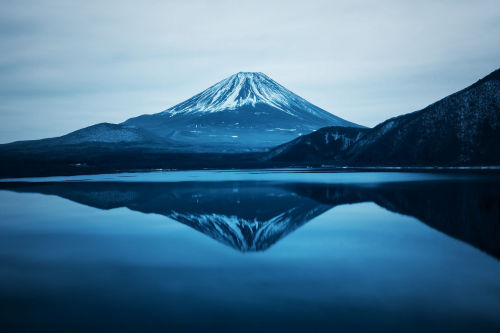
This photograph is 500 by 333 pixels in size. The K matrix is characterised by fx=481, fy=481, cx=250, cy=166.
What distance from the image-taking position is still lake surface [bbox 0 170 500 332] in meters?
8.98

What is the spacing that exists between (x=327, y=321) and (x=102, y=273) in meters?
→ 6.63

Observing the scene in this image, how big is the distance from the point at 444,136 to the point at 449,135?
1037 millimetres

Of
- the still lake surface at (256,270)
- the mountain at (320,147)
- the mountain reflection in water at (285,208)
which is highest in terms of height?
the mountain at (320,147)

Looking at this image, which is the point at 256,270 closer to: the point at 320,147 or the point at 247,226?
the point at 247,226

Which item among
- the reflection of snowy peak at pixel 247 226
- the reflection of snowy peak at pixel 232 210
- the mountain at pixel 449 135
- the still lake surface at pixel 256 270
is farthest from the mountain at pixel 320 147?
the still lake surface at pixel 256 270

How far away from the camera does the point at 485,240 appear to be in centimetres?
1574

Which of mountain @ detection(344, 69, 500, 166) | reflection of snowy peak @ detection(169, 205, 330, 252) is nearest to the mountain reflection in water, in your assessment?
reflection of snowy peak @ detection(169, 205, 330, 252)

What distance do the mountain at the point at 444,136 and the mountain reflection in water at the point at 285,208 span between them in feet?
167

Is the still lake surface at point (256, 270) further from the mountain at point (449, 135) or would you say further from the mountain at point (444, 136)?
the mountain at point (444, 136)

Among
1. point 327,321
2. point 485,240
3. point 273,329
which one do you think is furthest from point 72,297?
point 485,240

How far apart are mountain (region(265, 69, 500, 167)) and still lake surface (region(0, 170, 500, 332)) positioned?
195ft

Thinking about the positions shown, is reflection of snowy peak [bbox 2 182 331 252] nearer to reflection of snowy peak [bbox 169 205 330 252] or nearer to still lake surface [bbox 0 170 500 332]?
reflection of snowy peak [bbox 169 205 330 252]

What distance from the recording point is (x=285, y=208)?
1034 inches

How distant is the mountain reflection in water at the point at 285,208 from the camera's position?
17734mm
